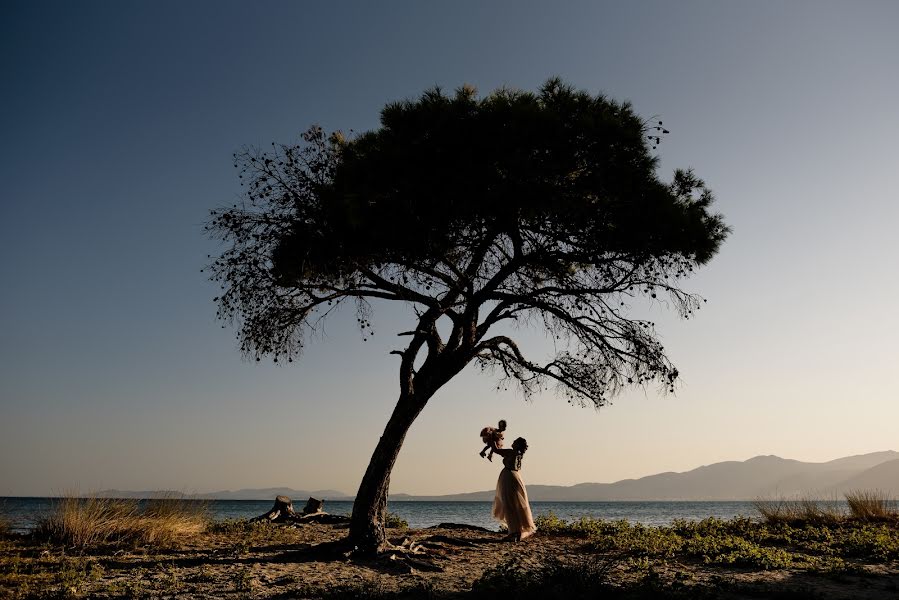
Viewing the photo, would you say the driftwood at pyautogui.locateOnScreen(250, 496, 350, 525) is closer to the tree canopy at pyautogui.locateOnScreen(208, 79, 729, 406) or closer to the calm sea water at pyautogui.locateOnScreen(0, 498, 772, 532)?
the calm sea water at pyautogui.locateOnScreen(0, 498, 772, 532)

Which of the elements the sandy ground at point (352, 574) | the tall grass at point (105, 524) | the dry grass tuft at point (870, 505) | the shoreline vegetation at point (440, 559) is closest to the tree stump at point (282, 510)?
the shoreline vegetation at point (440, 559)

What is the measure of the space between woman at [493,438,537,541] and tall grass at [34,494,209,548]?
6.81m

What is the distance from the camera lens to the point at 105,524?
11094mm

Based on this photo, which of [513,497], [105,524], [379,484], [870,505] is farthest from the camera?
[870,505]

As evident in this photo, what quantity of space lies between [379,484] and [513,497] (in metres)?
3.56

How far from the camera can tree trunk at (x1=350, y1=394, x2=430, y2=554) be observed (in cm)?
998

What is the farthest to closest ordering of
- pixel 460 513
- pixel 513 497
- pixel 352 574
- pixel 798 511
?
pixel 460 513, pixel 798 511, pixel 513 497, pixel 352 574

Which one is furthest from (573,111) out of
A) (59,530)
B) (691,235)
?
(59,530)

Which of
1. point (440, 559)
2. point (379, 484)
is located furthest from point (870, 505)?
point (379, 484)

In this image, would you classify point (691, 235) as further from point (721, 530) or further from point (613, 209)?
point (721, 530)

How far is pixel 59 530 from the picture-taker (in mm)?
11102

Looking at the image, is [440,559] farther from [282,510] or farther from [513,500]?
[282,510]

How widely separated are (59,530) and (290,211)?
776 centimetres

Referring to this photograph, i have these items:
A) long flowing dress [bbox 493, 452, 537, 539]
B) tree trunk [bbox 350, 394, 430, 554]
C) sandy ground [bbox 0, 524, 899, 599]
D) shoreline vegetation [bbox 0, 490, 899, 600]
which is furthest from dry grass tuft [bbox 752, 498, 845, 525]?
tree trunk [bbox 350, 394, 430, 554]
